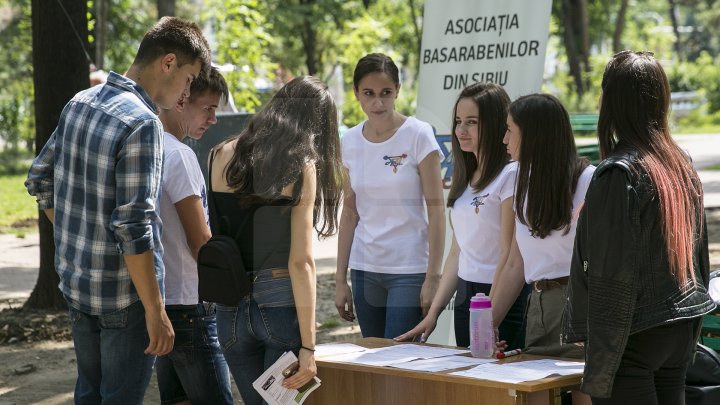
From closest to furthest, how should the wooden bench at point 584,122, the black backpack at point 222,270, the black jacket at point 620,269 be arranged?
the black jacket at point 620,269 → the black backpack at point 222,270 → the wooden bench at point 584,122

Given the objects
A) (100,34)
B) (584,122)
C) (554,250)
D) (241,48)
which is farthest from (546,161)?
(100,34)

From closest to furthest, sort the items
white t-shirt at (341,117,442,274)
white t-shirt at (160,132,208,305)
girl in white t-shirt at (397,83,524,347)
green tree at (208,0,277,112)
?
1. white t-shirt at (160,132,208,305)
2. girl in white t-shirt at (397,83,524,347)
3. white t-shirt at (341,117,442,274)
4. green tree at (208,0,277,112)

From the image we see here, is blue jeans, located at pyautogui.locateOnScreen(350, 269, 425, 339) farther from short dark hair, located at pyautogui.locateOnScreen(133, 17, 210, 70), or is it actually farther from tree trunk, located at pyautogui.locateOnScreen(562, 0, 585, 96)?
tree trunk, located at pyautogui.locateOnScreen(562, 0, 585, 96)

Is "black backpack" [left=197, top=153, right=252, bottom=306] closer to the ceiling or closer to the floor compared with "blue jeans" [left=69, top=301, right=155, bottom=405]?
closer to the ceiling

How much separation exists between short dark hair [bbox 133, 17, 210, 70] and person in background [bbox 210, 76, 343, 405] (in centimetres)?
31

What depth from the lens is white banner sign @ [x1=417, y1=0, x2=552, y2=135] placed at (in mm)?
5711

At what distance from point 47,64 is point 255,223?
520 centimetres

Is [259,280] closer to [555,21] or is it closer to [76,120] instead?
[76,120]

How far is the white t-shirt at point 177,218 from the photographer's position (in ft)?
12.1

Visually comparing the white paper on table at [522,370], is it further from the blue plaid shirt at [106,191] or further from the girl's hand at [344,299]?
the girl's hand at [344,299]

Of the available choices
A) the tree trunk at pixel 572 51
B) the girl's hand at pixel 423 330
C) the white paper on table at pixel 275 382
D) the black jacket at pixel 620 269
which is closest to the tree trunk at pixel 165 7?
the girl's hand at pixel 423 330

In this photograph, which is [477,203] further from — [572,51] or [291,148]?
[572,51]

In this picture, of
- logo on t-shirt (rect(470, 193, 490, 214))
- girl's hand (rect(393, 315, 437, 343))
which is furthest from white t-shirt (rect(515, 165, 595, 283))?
girl's hand (rect(393, 315, 437, 343))

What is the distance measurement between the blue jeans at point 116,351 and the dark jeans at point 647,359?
1.42 meters
